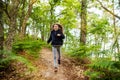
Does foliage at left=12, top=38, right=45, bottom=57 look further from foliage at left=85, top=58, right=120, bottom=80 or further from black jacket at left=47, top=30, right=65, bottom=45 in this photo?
foliage at left=85, top=58, right=120, bottom=80

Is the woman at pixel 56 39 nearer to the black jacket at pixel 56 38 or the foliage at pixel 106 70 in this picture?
the black jacket at pixel 56 38

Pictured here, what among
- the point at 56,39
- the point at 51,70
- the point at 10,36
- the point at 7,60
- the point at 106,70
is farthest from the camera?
the point at 51,70

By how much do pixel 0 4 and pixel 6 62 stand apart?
211cm

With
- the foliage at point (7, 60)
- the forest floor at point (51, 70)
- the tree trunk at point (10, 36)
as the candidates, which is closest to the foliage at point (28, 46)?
the forest floor at point (51, 70)

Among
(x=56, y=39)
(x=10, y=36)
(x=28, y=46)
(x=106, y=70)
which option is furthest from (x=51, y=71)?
(x=106, y=70)

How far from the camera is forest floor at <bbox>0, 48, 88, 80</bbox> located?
8.66 meters

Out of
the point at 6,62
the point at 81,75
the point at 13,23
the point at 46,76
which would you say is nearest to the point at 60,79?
the point at 46,76

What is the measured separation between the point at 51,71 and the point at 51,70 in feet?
0.59

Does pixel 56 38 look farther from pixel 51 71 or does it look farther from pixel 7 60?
pixel 7 60

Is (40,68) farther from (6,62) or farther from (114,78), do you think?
(114,78)

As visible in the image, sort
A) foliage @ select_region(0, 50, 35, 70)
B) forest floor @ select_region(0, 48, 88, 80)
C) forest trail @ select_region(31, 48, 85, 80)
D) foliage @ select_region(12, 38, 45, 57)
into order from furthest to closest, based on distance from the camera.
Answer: foliage @ select_region(12, 38, 45, 57)
forest trail @ select_region(31, 48, 85, 80)
forest floor @ select_region(0, 48, 88, 80)
foliage @ select_region(0, 50, 35, 70)

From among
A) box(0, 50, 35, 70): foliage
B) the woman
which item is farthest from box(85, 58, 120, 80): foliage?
the woman

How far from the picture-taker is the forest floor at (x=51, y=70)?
341 inches

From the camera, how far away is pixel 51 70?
10.1 m
